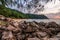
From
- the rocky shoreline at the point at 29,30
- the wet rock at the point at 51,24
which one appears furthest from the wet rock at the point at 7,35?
the wet rock at the point at 51,24

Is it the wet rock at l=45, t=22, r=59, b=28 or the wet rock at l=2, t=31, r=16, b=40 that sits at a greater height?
the wet rock at l=45, t=22, r=59, b=28

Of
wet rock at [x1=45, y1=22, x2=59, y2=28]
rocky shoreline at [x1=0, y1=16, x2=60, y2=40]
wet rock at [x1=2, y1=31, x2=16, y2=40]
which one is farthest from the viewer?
wet rock at [x1=45, y1=22, x2=59, y2=28]

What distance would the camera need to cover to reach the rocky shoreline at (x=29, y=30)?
6.18 meters

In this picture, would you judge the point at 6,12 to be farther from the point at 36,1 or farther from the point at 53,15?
the point at 53,15

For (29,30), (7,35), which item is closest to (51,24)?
(29,30)

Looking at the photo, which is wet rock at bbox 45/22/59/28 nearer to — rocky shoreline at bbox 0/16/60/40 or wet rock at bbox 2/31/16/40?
rocky shoreline at bbox 0/16/60/40

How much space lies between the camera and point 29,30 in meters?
6.27

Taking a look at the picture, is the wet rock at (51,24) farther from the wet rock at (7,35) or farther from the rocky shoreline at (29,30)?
the wet rock at (7,35)

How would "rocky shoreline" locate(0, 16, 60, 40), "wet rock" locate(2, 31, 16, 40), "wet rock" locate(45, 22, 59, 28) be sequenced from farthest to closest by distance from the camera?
1. "wet rock" locate(45, 22, 59, 28)
2. "rocky shoreline" locate(0, 16, 60, 40)
3. "wet rock" locate(2, 31, 16, 40)

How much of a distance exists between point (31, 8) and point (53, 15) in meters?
0.68

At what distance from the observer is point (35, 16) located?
642 centimetres

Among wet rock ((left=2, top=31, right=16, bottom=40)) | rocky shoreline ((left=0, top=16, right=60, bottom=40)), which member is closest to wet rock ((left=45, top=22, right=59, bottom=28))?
rocky shoreline ((left=0, top=16, right=60, bottom=40))

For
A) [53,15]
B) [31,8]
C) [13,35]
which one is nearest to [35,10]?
[31,8]

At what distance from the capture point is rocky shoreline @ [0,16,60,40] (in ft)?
20.3
